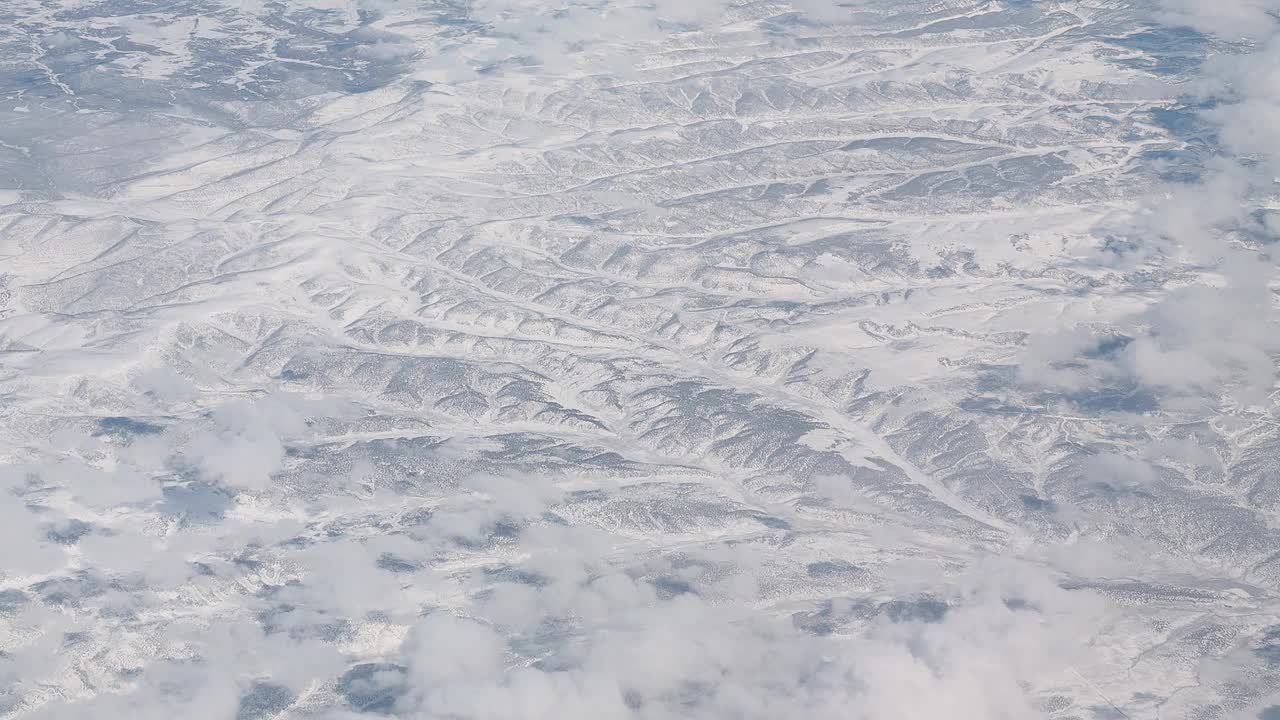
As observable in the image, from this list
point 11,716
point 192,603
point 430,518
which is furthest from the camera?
point 430,518

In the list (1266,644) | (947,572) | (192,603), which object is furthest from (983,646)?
(192,603)

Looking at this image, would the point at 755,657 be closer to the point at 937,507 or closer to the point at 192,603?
the point at 937,507

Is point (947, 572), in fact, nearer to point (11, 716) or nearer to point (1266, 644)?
point (1266, 644)

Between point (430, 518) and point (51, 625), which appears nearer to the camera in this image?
point (51, 625)

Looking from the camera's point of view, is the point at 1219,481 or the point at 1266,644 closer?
the point at 1266,644

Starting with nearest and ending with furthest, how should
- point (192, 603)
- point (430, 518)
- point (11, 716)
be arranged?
1. point (11, 716)
2. point (192, 603)
3. point (430, 518)

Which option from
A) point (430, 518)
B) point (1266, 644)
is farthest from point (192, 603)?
point (1266, 644)

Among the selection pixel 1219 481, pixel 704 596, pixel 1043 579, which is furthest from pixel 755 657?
pixel 1219 481

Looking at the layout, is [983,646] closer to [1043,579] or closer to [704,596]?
[1043,579]
